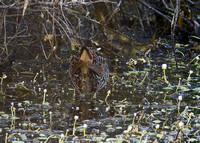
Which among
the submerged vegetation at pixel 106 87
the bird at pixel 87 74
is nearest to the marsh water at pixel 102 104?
the submerged vegetation at pixel 106 87

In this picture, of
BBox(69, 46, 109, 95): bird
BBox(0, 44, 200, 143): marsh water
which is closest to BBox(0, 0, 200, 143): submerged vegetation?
BBox(0, 44, 200, 143): marsh water

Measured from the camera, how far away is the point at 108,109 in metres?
5.51

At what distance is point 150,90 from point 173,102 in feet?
2.07

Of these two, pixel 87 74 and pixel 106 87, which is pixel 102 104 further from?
pixel 106 87

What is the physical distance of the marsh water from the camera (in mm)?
4605

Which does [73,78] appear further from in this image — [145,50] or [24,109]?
[145,50]

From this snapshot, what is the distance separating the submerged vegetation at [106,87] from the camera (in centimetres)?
468

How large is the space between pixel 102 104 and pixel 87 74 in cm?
57

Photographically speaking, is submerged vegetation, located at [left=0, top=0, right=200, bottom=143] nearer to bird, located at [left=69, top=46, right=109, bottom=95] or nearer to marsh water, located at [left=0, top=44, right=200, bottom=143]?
marsh water, located at [left=0, top=44, right=200, bottom=143]

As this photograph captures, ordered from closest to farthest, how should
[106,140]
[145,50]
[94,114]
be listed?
[106,140] → [94,114] → [145,50]

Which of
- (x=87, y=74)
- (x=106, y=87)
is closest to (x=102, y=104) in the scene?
(x=87, y=74)

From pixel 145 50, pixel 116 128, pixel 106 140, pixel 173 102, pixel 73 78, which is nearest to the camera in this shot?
pixel 106 140

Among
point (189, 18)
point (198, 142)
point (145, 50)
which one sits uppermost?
point (189, 18)

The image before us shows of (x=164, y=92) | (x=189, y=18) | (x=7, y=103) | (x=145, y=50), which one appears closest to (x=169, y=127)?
(x=164, y=92)
